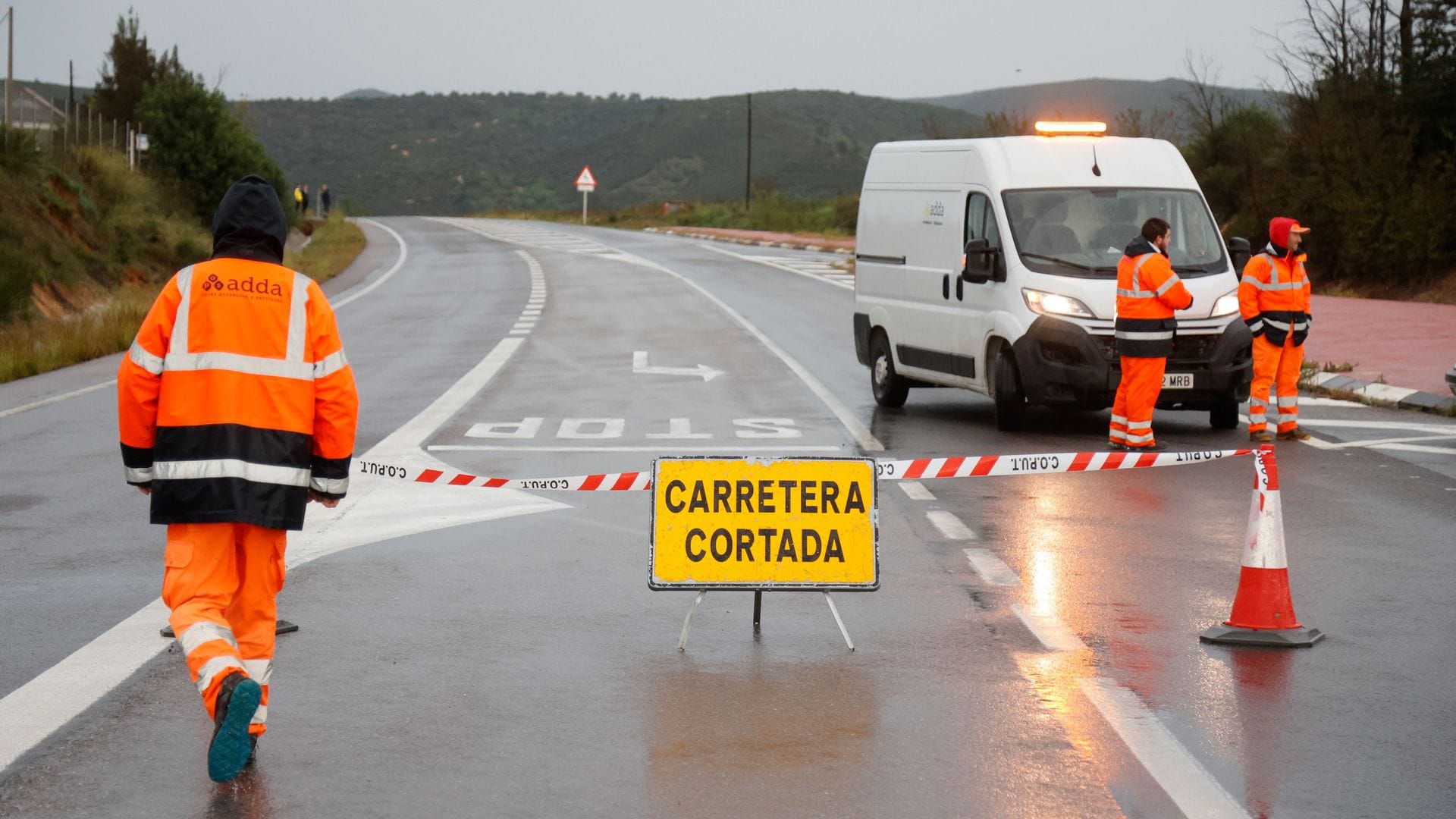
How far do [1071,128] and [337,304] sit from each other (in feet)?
62.8

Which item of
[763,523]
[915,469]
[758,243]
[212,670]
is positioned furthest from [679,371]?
[758,243]

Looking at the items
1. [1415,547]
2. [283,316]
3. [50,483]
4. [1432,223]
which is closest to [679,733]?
[283,316]

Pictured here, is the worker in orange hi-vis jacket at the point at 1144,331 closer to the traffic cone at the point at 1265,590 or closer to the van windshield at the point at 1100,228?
the van windshield at the point at 1100,228

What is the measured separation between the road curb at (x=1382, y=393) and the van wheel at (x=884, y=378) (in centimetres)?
474

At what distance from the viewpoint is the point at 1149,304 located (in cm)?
1333

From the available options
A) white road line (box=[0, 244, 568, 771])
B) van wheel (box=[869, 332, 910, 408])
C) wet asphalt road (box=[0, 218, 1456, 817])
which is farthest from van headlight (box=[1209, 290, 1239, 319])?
white road line (box=[0, 244, 568, 771])

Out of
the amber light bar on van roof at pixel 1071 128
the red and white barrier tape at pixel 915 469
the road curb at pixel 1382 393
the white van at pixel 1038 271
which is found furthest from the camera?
the road curb at pixel 1382 393

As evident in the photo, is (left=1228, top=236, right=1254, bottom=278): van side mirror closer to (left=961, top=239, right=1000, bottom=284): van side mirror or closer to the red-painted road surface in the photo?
(left=961, top=239, right=1000, bottom=284): van side mirror

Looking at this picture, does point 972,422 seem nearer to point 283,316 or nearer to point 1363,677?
point 1363,677

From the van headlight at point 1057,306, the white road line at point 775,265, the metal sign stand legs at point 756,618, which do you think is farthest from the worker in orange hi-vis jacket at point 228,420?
the white road line at point 775,265

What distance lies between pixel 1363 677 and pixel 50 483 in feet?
27.2

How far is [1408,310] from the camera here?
1153 inches

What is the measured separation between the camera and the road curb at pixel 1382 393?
17.0m

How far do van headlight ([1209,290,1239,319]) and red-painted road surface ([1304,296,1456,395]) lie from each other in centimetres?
353
